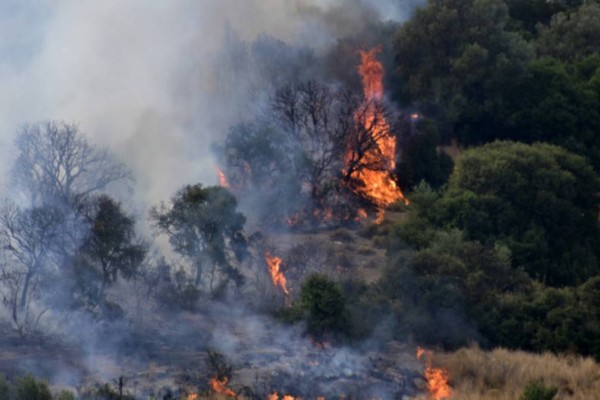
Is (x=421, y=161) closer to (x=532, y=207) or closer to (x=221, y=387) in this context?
(x=532, y=207)

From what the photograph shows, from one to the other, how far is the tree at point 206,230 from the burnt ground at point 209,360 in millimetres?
1415

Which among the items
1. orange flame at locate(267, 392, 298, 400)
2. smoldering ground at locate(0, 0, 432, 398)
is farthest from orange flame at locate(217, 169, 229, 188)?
orange flame at locate(267, 392, 298, 400)

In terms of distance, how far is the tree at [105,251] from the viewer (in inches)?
991

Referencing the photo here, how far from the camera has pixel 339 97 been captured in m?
36.7

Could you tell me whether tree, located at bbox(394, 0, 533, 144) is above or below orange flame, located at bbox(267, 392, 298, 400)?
above

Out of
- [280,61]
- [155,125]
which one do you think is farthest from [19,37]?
[280,61]

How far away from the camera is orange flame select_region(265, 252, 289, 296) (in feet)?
91.2

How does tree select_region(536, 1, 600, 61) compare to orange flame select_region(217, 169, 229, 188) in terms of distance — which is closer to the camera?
orange flame select_region(217, 169, 229, 188)

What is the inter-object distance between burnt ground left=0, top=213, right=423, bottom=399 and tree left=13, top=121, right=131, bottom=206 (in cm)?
458

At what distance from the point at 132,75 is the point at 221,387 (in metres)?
17.7

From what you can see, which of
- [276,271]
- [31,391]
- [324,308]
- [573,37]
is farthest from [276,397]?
[573,37]

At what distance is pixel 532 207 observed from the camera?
34.2 metres

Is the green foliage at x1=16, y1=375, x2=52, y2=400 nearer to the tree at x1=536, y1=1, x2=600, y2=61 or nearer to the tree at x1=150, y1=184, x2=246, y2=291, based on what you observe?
the tree at x1=150, y1=184, x2=246, y2=291

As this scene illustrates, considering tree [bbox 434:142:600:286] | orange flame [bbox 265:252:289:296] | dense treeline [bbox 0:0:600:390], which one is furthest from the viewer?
tree [bbox 434:142:600:286]
